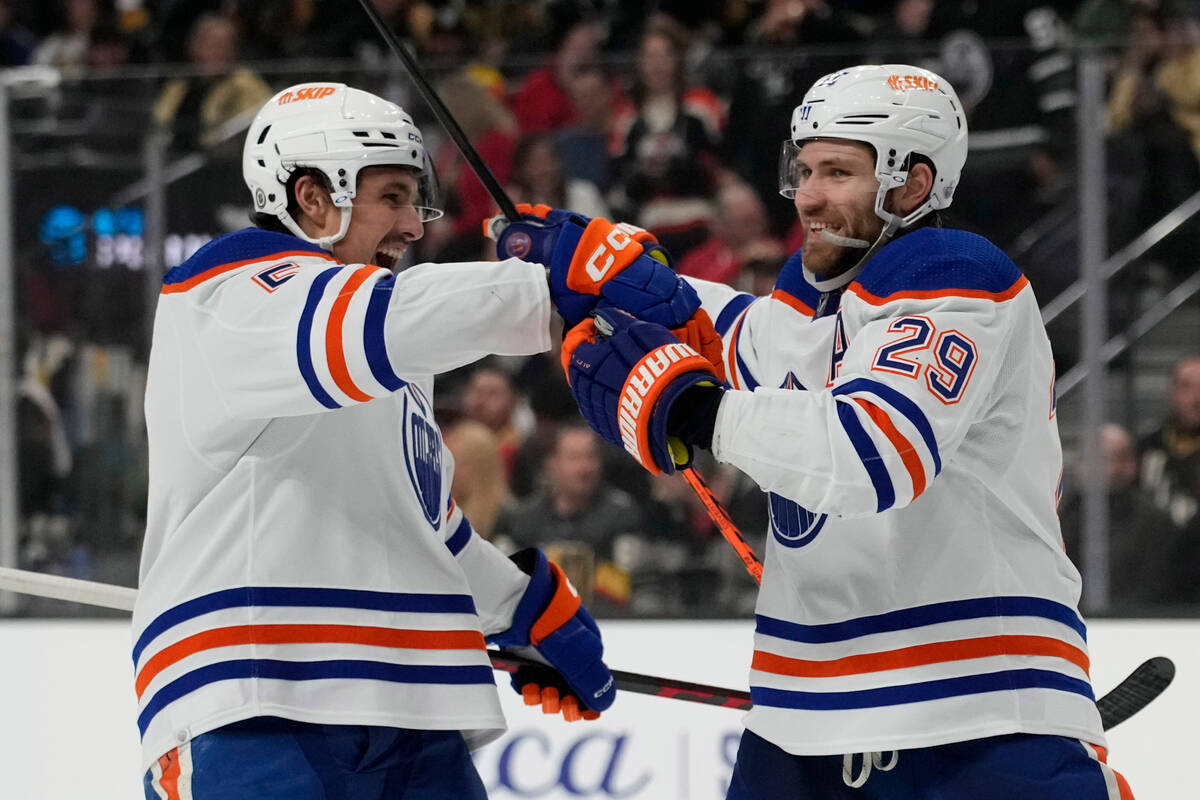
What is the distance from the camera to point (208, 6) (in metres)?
5.88

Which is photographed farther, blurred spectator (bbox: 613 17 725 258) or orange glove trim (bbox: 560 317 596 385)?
blurred spectator (bbox: 613 17 725 258)

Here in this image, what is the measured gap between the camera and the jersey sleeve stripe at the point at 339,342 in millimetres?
1987

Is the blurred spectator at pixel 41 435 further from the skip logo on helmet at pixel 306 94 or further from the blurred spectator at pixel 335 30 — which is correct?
the skip logo on helmet at pixel 306 94

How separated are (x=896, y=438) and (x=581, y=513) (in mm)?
2447

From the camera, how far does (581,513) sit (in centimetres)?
431

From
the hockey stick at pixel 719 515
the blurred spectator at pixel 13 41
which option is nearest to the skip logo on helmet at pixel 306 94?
the hockey stick at pixel 719 515

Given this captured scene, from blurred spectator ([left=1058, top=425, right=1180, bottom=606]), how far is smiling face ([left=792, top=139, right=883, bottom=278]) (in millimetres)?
2164

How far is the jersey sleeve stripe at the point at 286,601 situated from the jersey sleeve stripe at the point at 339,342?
299 millimetres

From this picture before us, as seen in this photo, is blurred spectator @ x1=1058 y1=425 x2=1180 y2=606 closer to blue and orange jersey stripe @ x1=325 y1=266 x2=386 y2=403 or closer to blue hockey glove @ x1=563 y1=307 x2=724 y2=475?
blue hockey glove @ x1=563 y1=307 x2=724 y2=475

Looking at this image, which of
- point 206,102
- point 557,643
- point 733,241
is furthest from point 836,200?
point 206,102

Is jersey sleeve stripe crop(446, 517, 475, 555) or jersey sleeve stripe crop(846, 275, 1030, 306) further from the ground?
jersey sleeve stripe crop(846, 275, 1030, 306)

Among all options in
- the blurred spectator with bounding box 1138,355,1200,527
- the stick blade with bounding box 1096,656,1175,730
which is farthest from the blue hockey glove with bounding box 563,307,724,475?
the blurred spectator with bounding box 1138,355,1200,527

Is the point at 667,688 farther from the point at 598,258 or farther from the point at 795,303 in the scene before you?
the point at 598,258

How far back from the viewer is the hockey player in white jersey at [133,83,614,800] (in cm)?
202
